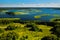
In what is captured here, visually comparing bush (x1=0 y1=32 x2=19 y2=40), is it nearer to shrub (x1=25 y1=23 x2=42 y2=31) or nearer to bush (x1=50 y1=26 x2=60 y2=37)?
shrub (x1=25 y1=23 x2=42 y2=31)

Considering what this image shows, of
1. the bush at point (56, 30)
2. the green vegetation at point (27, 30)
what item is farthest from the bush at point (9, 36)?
the bush at point (56, 30)

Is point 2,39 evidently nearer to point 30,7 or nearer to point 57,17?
point 30,7

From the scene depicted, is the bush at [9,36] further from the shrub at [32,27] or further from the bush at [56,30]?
the bush at [56,30]

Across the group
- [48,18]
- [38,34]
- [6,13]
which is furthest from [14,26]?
[48,18]

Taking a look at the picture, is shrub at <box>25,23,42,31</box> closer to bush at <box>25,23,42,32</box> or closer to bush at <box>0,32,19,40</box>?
bush at <box>25,23,42,32</box>

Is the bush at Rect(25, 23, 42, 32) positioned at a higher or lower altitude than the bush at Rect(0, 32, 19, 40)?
higher

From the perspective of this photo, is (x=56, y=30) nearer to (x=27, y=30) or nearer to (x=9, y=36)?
(x=27, y=30)

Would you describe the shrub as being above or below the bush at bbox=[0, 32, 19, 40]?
above

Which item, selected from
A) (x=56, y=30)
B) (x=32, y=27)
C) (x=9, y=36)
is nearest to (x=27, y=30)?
(x=32, y=27)

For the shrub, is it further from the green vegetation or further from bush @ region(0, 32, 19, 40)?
bush @ region(0, 32, 19, 40)

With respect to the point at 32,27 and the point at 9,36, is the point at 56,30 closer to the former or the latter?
the point at 32,27

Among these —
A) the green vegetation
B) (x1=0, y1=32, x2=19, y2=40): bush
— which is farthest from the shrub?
(x1=0, y1=32, x2=19, y2=40): bush
